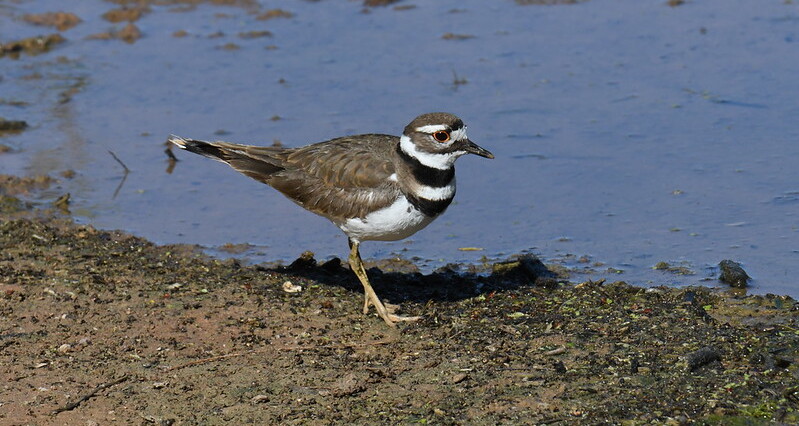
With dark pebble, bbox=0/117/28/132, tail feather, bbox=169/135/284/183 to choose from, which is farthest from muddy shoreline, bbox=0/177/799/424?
dark pebble, bbox=0/117/28/132

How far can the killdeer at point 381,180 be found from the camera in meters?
6.98

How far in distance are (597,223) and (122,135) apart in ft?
15.5

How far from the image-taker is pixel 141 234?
8.77m

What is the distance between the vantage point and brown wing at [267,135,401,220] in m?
7.11

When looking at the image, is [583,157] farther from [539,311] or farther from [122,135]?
[122,135]

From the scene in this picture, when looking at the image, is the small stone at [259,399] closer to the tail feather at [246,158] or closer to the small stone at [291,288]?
the small stone at [291,288]

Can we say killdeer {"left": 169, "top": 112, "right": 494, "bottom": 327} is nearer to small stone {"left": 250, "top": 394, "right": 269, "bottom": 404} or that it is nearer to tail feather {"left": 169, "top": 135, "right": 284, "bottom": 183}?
tail feather {"left": 169, "top": 135, "right": 284, "bottom": 183}

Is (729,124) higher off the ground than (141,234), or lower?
higher

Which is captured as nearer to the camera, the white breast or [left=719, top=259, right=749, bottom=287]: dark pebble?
the white breast

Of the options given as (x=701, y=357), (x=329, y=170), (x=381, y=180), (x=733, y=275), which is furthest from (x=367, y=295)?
(x=733, y=275)

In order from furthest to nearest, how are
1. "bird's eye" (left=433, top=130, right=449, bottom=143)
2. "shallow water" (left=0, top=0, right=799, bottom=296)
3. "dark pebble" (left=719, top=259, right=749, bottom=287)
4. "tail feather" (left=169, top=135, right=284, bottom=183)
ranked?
"shallow water" (left=0, top=0, right=799, bottom=296) → "tail feather" (left=169, top=135, right=284, bottom=183) → "dark pebble" (left=719, top=259, right=749, bottom=287) → "bird's eye" (left=433, top=130, right=449, bottom=143)

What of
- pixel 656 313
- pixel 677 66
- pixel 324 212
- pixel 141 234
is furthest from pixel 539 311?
pixel 677 66

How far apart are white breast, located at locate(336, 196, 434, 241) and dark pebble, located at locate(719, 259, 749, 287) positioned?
1.99m

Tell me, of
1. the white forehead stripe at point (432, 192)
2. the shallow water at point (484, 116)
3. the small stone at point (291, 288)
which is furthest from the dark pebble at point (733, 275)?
the small stone at point (291, 288)
